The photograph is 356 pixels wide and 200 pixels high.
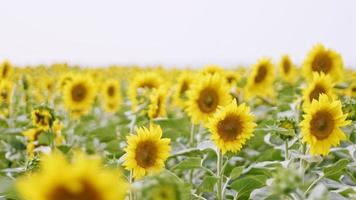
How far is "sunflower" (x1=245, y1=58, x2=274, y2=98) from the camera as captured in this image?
4926mm

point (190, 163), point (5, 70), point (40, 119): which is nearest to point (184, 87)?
point (40, 119)

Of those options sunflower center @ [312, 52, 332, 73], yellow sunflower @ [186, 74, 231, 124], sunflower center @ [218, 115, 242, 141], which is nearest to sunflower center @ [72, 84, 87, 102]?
yellow sunflower @ [186, 74, 231, 124]

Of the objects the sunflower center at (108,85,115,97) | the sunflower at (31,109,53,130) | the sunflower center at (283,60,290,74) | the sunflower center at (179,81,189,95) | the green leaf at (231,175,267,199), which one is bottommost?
the green leaf at (231,175,267,199)

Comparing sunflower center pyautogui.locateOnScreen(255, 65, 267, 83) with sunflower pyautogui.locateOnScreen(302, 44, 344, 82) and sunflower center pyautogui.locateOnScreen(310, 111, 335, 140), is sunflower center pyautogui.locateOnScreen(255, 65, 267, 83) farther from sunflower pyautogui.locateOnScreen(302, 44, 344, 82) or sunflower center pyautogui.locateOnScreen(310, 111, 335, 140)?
sunflower center pyautogui.locateOnScreen(310, 111, 335, 140)

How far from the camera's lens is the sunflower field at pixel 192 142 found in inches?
47.3

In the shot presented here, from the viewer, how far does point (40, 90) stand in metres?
6.94

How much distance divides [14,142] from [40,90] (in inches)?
117

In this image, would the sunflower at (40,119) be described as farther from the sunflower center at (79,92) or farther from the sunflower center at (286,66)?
the sunflower center at (286,66)

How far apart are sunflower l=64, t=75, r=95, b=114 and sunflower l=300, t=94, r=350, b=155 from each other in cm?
252

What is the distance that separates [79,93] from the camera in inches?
189

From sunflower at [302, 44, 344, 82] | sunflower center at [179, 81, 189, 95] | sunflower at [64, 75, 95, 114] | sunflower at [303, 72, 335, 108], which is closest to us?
sunflower at [303, 72, 335, 108]

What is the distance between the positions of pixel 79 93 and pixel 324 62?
5.67 ft

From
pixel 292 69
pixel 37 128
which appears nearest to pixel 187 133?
pixel 37 128

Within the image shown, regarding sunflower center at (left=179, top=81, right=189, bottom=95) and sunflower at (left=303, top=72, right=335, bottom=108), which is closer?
sunflower at (left=303, top=72, right=335, bottom=108)
